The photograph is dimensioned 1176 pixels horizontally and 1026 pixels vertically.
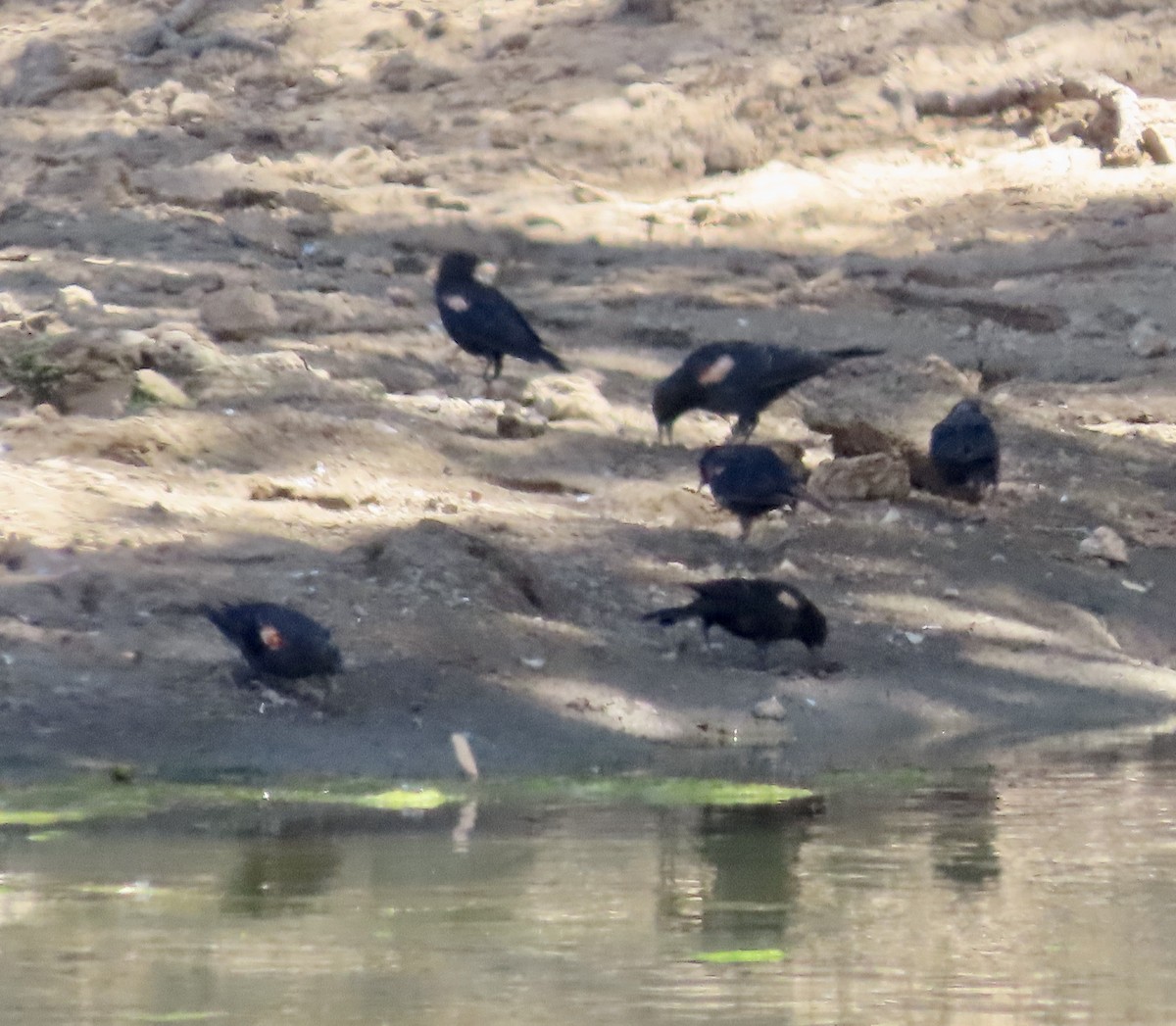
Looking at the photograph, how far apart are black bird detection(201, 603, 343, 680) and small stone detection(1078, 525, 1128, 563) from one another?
13.2 feet

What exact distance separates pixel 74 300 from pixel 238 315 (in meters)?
0.89

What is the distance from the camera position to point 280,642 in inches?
269

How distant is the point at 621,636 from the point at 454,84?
10.5 m

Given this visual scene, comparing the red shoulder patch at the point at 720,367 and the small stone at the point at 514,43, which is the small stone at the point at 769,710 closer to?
the red shoulder patch at the point at 720,367

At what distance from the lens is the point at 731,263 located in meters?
15.0

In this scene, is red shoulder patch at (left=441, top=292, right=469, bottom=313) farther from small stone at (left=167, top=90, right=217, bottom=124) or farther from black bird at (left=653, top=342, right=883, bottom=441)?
small stone at (left=167, top=90, right=217, bottom=124)

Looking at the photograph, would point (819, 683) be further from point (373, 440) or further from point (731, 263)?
point (731, 263)

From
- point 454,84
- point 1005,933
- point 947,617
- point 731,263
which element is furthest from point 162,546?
point 454,84

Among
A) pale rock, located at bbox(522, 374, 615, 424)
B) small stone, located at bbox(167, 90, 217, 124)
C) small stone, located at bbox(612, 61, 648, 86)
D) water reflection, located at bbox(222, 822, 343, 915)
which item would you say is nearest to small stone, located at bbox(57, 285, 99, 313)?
pale rock, located at bbox(522, 374, 615, 424)

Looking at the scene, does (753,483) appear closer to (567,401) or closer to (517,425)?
(517,425)

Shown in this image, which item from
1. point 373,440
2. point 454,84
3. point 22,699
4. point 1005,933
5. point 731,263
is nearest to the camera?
point 1005,933

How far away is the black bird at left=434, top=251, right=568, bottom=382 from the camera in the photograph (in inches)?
441

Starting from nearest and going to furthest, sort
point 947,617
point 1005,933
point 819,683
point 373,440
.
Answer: point 1005,933 → point 819,683 → point 947,617 → point 373,440

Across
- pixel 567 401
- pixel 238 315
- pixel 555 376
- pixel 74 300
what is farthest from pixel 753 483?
pixel 74 300
